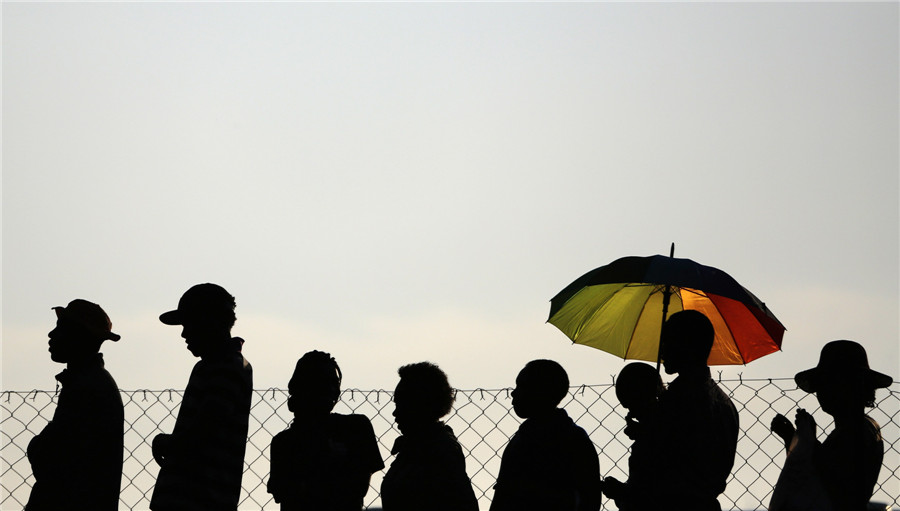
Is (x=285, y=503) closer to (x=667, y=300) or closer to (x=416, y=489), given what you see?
(x=416, y=489)

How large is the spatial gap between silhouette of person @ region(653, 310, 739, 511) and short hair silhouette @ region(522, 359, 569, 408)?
2.25ft

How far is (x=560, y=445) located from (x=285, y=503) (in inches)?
53.4

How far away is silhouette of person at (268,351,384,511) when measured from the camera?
4.94m

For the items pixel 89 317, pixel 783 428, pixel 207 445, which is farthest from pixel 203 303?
pixel 783 428

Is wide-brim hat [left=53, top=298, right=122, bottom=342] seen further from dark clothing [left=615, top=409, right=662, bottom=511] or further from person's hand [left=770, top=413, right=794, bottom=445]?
person's hand [left=770, top=413, right=794, bottom=445]

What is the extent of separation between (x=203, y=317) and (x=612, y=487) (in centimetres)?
212

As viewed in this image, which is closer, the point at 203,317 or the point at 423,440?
the point at 203,317

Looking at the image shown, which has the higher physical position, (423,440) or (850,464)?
(423,440)

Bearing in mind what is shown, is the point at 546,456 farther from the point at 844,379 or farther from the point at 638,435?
the point at 844,379

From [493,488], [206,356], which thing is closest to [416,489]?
[493,488]

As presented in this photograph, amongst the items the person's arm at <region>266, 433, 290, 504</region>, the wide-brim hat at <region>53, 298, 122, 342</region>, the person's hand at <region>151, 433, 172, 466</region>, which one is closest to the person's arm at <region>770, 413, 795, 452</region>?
the person's arm at <region>266, 433, 290, 504</region>

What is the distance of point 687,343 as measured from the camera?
4.45m

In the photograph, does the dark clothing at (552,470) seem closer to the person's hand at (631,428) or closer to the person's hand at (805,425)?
the person's hand at (631,428)

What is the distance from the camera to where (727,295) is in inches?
216
